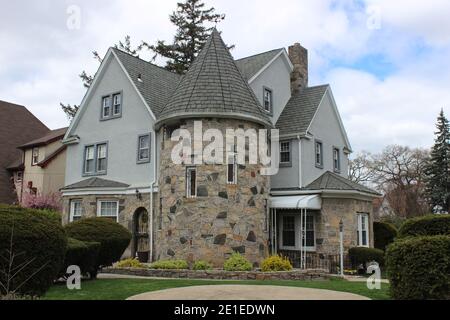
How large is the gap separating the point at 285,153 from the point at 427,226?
14.3 metres

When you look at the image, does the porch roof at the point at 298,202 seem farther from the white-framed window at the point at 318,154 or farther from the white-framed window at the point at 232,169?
the white-framed window at the point at 318,154

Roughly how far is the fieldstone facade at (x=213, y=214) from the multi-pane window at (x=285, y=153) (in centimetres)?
547

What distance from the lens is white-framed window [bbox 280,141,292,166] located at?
79.8ft

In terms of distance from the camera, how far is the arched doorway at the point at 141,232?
22.0 meters

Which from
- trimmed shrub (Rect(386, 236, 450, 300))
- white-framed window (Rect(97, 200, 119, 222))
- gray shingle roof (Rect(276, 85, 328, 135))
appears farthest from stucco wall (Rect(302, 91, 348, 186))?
trimmed shrub (Rect(386, 236, 450, 300))

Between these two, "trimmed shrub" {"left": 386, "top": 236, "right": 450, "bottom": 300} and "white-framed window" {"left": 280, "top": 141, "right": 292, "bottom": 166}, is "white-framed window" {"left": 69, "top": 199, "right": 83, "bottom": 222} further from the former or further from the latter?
"trimmed shrub" {"left": 386, "top": 236, "right": 450, "bottom": 300}

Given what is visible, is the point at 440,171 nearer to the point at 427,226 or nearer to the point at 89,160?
the point at 89,160

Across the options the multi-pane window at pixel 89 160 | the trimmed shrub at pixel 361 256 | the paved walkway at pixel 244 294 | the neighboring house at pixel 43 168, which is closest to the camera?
the paved walkway at pixel 244 294

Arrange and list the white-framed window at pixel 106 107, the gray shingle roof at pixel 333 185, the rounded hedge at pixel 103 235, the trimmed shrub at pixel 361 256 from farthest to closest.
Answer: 1. the white-framed window at pixel 106 107
2. the gray shingle roof at pixel 333 185
3. the trimmed shrub at pixel 361 256
4. the rounded hedge at pixel 103 235

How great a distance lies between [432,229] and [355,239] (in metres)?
11.1

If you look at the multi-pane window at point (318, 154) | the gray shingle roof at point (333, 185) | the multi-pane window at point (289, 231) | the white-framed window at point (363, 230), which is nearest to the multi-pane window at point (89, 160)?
the multi-pane window at point (289, 231)

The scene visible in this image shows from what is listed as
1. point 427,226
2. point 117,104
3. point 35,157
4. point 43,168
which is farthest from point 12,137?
point 427,226

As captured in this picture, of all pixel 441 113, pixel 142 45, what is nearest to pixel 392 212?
pixel 441 113
